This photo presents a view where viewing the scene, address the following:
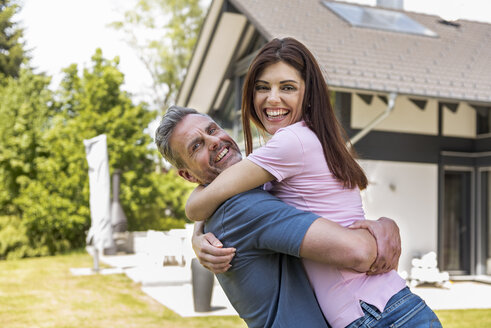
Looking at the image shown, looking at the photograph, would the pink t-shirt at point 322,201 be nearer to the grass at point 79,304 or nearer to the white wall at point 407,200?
the grass at point 79,304

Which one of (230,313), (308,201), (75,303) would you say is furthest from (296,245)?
(75,303)

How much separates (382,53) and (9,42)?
27.4 m

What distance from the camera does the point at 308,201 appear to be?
1.65 metres

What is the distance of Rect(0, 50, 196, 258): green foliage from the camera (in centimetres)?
1534

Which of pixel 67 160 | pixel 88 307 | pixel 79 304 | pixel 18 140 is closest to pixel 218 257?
pixel 88 307

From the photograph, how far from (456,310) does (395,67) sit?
3.80 meters

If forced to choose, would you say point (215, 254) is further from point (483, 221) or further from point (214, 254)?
point (483, 221)

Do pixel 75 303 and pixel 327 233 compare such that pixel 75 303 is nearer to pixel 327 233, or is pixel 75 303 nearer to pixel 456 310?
pixel 456 310

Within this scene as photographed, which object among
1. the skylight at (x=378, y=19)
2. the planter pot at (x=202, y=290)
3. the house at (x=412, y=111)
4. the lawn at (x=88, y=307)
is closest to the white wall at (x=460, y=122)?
the house at (x=412, y=111)

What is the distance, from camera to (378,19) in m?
11.3

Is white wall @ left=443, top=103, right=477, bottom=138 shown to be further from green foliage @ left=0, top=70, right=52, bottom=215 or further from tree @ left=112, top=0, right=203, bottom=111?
tree @ left=112, top=0, right=203, bottom=111

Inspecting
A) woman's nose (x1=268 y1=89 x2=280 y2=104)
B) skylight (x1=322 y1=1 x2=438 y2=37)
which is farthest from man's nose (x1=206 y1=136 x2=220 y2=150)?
skylight (x1=322 y1=1 x2=438 y2=37)

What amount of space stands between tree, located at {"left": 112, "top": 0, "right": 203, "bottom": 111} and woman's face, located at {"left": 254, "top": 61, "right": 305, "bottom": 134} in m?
25.0

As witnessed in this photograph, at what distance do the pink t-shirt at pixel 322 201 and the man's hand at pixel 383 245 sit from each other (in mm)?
33
